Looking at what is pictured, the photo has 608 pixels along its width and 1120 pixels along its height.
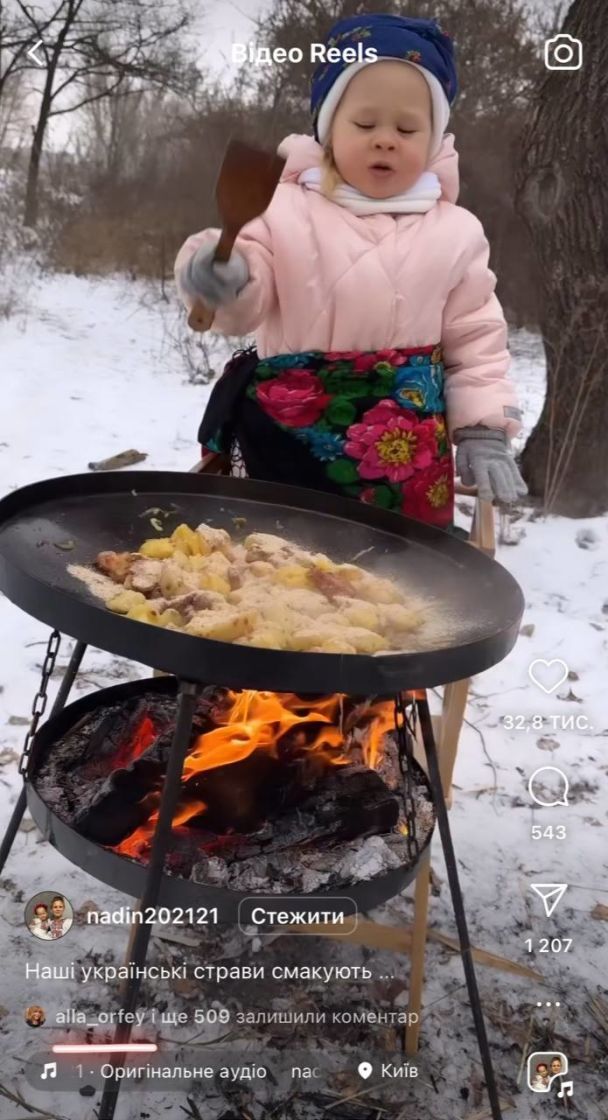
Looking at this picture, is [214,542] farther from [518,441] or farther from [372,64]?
[518,441]

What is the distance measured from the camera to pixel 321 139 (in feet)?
5.59

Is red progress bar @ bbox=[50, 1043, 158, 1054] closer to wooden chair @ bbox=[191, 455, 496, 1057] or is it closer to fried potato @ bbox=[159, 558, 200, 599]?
wooden chair @ bbox=[191, 455, 496, 1057]

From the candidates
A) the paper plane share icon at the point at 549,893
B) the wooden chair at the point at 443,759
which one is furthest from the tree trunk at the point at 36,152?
the paper plane share icon at the point at 549,893

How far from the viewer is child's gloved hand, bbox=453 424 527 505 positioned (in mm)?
1728

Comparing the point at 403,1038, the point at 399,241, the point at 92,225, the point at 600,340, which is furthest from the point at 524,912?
the point at 92,225

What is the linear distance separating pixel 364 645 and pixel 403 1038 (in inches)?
32.8

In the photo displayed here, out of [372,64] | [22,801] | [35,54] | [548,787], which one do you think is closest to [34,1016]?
[22,801]

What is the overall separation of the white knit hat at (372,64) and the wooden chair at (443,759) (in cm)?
75

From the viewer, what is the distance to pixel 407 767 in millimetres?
1482

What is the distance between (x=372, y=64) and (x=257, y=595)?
3.57ft

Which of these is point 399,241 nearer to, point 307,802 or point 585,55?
point 307,802

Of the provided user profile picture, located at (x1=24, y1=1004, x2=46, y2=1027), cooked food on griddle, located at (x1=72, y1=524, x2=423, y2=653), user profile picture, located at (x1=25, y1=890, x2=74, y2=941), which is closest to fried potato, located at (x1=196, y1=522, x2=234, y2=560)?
cooked food on griddle, located at (x1=72, y1=524, x2=423, y2=653)

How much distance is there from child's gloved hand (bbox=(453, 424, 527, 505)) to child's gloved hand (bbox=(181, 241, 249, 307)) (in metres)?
0.64

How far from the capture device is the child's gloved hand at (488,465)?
173 cm
